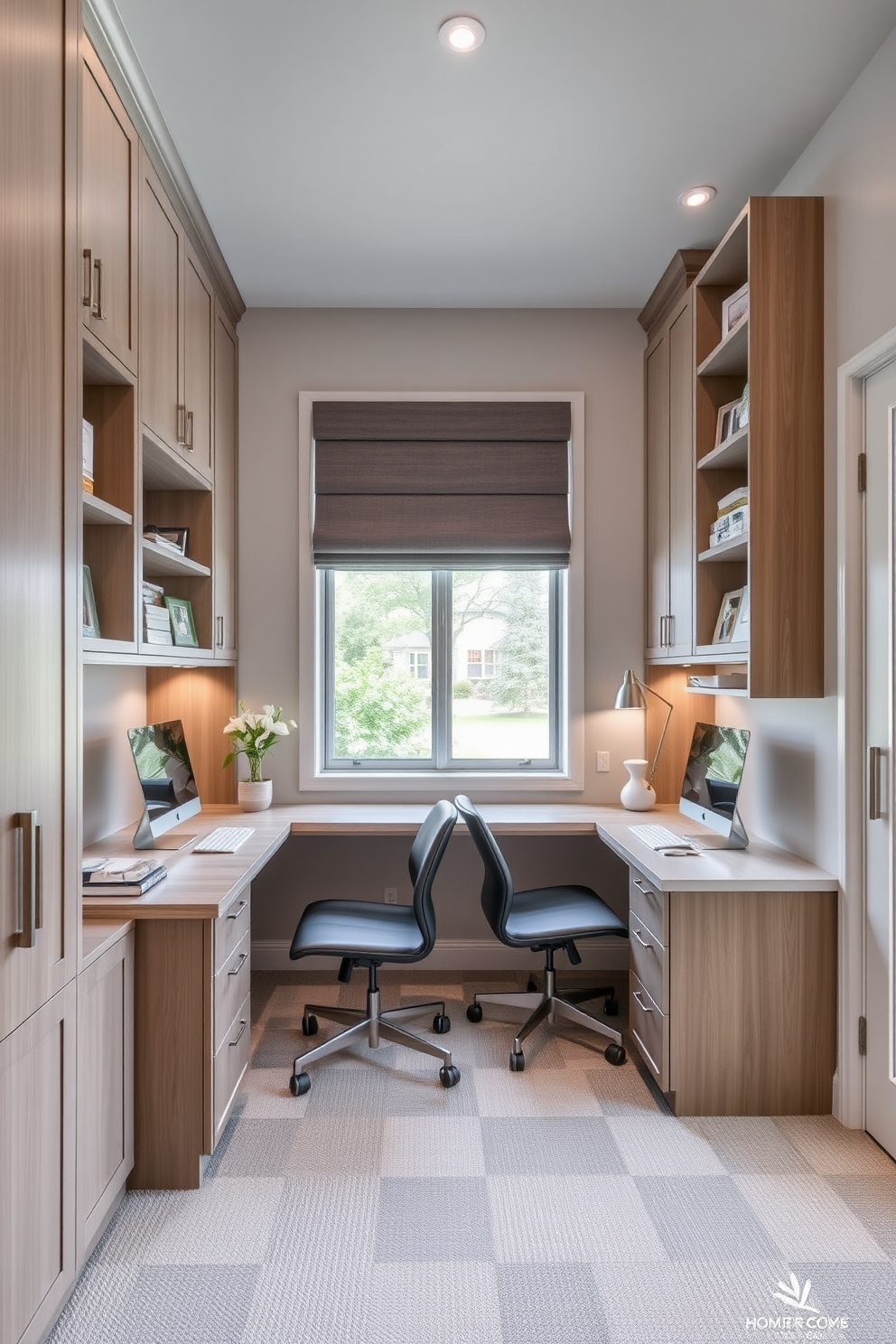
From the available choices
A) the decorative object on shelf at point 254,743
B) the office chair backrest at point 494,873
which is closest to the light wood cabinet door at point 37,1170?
the office chair backrest at point 494,873

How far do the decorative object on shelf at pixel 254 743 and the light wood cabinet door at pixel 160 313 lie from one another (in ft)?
3.72

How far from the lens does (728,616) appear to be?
2748mm

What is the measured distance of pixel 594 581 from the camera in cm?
346

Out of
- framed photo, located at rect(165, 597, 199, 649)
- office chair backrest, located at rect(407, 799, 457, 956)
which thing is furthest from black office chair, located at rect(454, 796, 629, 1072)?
framed photo, located at rect(165, 597, 199, 649)

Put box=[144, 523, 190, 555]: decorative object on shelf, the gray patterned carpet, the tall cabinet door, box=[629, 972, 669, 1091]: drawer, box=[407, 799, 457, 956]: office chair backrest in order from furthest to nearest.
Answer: box=[144, 523, 190, 555]: decorative object on shelf, box=[407, 799, 457, 956]: office chair backrest, box=[629, 972, 669, 1091]: drawer, the gray patterned carpet, the tall cabinet door

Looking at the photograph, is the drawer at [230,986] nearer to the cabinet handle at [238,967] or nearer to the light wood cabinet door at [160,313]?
the cabinet handle at [238,967]

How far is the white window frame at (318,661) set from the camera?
11.2ft

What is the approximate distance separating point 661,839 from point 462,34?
2.43 m

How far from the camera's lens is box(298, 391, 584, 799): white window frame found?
3404 millimetres

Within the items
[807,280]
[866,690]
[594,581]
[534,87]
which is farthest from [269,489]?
[866,690]

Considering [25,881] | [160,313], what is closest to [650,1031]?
[25,881]

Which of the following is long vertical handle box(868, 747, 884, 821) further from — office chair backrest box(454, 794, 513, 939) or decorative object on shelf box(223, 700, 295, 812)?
decorative object on shelf box(223, 700, 295, 812)

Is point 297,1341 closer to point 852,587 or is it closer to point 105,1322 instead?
point 105,1322

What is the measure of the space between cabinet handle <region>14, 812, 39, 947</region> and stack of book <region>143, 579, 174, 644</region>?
1.04m
